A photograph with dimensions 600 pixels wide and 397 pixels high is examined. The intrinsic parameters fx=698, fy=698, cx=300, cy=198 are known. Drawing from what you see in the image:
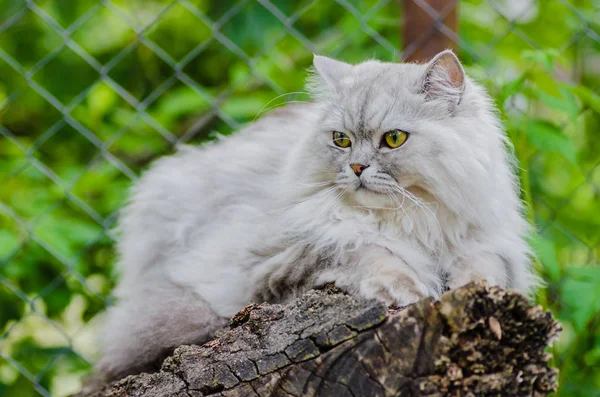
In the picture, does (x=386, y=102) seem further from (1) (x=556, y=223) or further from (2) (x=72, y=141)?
(2) (x=72, y=141)

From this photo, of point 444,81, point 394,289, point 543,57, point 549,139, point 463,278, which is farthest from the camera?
point 549,139

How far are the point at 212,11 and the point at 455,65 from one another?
1864mm

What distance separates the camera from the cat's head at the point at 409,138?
5.93ft

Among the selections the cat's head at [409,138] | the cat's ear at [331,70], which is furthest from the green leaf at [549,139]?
the cat's ear at [331,70]

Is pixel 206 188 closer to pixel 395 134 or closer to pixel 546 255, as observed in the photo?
pixel 395 134

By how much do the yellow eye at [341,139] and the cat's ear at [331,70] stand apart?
7.4 inches

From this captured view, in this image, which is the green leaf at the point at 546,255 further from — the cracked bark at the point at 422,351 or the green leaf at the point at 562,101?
the cracked bark at the point at 422,351

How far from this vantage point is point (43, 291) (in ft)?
9.28

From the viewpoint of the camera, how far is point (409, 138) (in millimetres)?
1821

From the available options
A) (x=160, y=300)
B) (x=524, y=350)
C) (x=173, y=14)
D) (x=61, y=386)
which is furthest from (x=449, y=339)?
(x=173, y=14)

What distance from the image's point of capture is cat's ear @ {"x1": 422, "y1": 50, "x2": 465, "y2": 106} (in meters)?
1.86

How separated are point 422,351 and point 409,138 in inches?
27.8

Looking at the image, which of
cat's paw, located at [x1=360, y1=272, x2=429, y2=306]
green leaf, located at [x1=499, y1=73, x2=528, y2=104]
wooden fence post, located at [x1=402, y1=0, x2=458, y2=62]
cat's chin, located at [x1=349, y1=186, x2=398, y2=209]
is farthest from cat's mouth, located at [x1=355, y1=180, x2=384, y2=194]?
wooden fence post, located at [x1=402, y1=0, x2=458, y2=62]

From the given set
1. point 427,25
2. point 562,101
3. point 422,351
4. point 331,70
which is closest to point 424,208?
point 331,70
